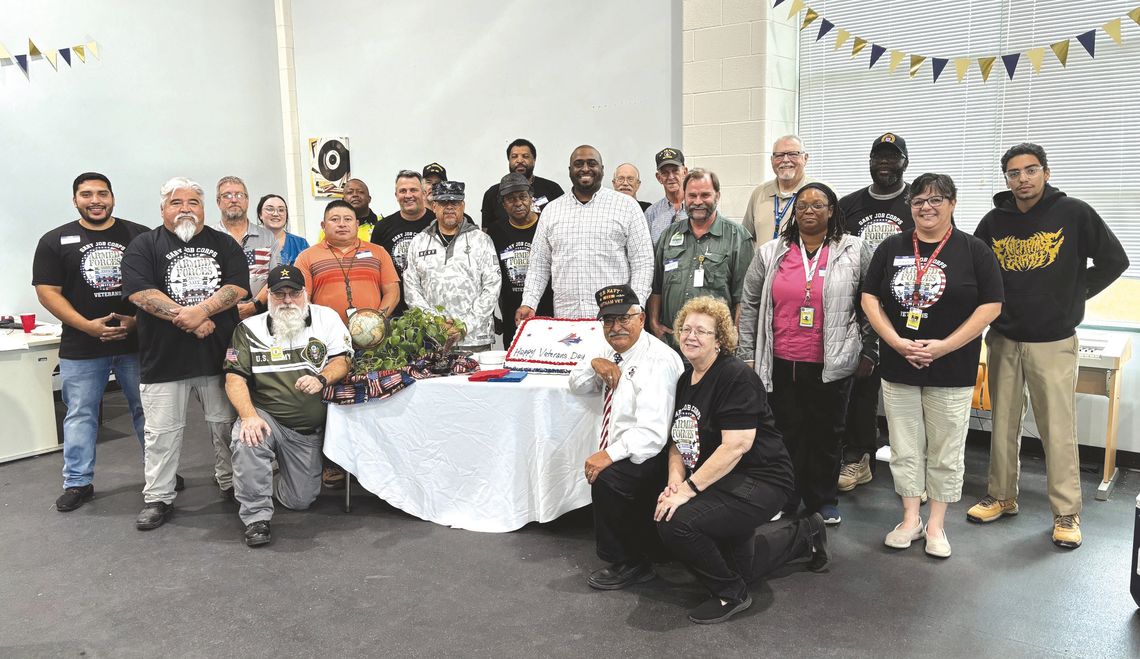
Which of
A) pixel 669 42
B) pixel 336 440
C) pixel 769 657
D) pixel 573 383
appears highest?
pixel 669 42

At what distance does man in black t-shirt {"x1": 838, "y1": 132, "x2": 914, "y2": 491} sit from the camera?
386cm

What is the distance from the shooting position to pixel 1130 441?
439cm

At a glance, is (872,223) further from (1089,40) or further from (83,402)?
(83,402)

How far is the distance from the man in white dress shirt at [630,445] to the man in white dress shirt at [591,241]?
3.12 ft

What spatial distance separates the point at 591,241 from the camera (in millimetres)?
4062

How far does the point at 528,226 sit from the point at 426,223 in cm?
70

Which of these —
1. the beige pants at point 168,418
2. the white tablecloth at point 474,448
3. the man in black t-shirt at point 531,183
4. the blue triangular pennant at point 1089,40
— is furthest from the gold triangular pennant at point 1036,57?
the beige pants at point 168,418

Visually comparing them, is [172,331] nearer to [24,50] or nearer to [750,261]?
[750,261]

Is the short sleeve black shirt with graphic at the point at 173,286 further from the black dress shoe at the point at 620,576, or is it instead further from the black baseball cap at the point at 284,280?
the black dress shoe at the point at 620,576

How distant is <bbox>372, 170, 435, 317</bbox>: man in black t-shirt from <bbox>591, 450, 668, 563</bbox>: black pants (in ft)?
6.83

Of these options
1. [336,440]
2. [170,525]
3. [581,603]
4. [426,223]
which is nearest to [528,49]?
→ [426,223]

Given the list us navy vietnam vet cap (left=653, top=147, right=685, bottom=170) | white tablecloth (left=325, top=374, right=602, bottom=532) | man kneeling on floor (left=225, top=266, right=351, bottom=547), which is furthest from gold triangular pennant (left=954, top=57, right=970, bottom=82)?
man kneeling on floor (left=225, top=266, right=351, bottom=547)

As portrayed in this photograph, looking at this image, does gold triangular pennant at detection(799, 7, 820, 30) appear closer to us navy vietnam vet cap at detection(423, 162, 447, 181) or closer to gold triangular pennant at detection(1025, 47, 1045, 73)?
gold triangular pennant at detection(1025, 47, 1045, 73)

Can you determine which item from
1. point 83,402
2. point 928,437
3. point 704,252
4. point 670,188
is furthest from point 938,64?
point 83,402
